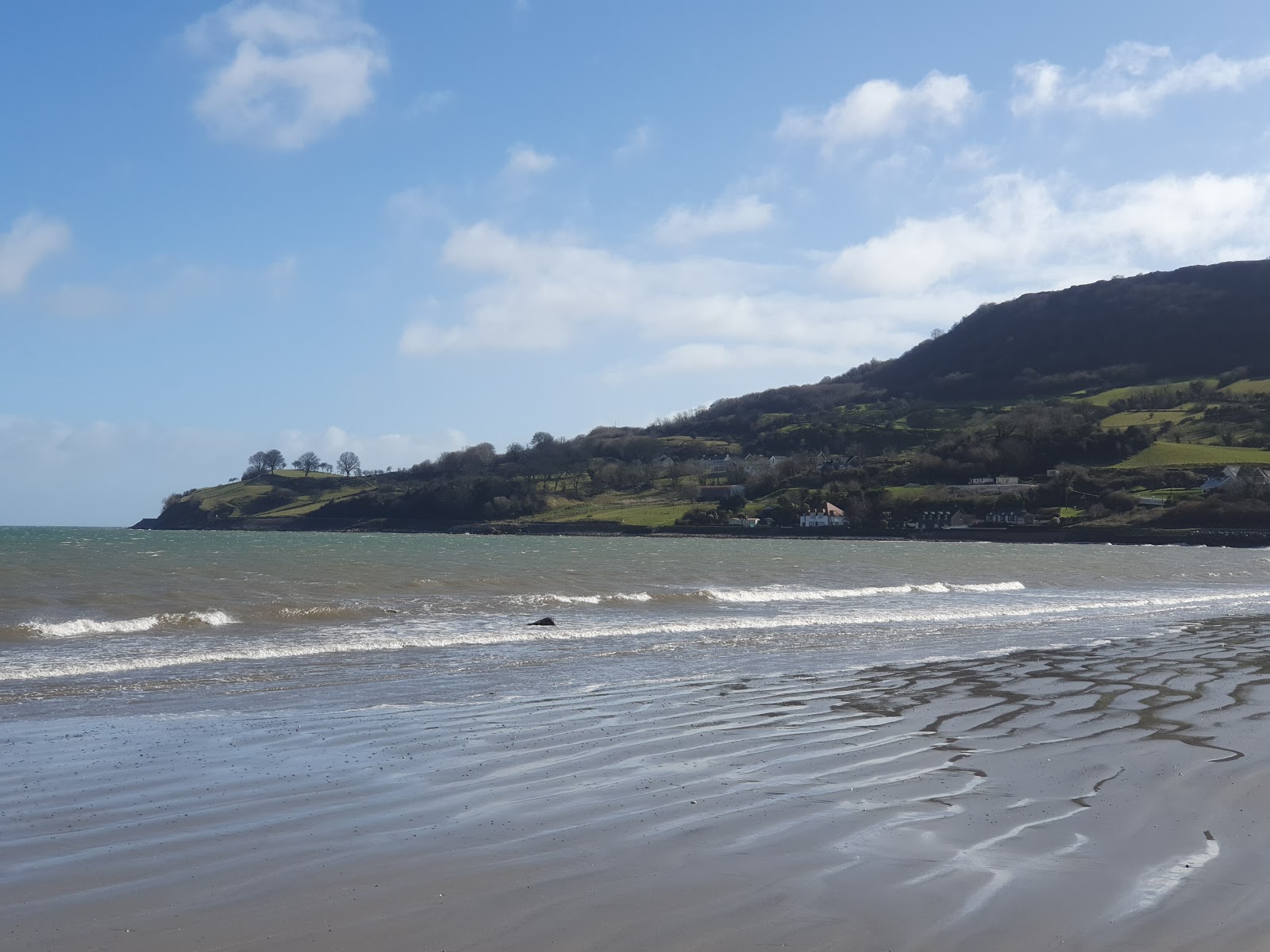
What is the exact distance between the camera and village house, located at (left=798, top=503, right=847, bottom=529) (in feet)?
432

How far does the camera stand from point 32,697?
13.7 metres

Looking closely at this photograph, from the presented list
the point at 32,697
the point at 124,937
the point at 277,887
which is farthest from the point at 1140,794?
the point at 32,697

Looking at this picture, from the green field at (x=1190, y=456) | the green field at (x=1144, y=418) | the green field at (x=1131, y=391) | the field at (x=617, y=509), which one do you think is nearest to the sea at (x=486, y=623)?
the green field at (x=1190, y=456)

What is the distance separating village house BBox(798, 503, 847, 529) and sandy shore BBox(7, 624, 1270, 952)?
398 feet

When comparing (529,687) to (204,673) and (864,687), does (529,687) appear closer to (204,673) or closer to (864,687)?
(864,687)

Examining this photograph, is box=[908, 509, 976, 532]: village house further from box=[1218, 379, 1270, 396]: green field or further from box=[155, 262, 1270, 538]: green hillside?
box=[1218, 379, 1270, 396]: green field

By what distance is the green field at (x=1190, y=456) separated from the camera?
12050 centimetres

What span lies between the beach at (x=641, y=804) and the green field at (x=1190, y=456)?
119 m

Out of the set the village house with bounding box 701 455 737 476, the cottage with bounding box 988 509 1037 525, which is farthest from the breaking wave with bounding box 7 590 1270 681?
the village house with bounding box 701 455 737 476

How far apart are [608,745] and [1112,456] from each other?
140 meters

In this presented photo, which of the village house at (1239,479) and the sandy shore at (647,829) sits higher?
the village house at (1239,479)

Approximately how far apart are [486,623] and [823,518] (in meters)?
112

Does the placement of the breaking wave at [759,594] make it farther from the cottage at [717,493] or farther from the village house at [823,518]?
the cottage at [717,493]

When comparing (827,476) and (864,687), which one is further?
(827,476)
